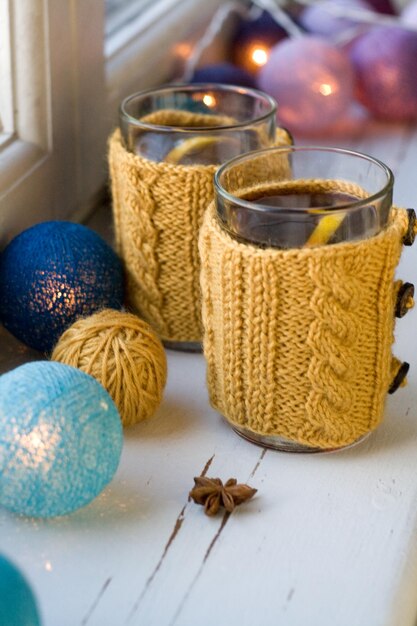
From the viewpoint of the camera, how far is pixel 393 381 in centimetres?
68

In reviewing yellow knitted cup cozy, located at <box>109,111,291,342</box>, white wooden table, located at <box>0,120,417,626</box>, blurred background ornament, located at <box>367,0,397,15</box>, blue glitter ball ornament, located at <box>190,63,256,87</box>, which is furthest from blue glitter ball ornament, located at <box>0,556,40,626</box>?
blurred background ornament, located at <box>367,0,397,15</box>

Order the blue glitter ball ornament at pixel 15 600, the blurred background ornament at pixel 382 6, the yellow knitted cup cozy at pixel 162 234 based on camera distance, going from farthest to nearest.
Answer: the blurred background ornament at pixel 382 6 < the yellow knitted cup cozy at pixel 162 234 < the blue glitter ball ornament at pixel 15 600

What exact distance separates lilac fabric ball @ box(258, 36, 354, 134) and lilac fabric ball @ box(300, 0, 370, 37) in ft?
0.48

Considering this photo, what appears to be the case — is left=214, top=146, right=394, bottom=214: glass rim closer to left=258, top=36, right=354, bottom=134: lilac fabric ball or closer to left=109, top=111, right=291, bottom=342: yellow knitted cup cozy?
left=109, top=111, right=291, bottom=342: yellow knitted cup cozy

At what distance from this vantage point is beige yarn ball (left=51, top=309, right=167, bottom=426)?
0.65 metres

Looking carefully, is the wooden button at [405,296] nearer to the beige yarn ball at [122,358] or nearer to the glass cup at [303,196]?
the glass cup at [303,196]

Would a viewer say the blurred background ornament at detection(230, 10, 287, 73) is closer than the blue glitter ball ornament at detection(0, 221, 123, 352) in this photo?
No

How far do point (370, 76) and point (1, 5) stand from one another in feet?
1.75

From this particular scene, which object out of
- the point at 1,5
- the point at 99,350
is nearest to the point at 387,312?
the point at 99,350

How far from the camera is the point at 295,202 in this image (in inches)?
26.4

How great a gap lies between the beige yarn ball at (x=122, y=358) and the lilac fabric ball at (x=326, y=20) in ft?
2.44

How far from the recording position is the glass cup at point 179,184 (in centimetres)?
71

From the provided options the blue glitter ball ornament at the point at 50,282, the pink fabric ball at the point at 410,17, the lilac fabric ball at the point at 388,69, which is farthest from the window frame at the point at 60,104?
the pink fabric ball at the point at 410,17

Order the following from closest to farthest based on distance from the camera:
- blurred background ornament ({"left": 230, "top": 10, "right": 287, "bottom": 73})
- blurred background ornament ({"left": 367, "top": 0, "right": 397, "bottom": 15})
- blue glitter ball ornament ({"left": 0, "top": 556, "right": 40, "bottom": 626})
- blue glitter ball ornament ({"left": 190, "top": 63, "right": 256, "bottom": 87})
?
blue glitter ball ornament ({"left": 0, "top": 556, "right": 40, "bottom": 626}) < blue glitter ball ornament ({"left": 190, "top": 63, "right": 256, "bottom": 87}) < blurred background ornament ({"left": 230, "top": 10, "right": 287, "bottom": 73}) < blurred background ornament ({"left": 367, "top": 0, "right": 397, "bottom": 15})
